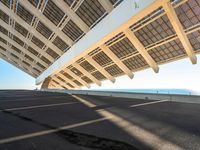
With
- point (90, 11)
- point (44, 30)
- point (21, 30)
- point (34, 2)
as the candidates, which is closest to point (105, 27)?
point (90, 11)

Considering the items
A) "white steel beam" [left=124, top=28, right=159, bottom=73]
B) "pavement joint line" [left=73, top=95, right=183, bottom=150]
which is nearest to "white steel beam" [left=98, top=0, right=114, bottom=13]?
"white steel beam" [left=124, top=28, right=159, bottom=73]

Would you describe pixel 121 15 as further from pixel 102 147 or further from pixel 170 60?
pixel 102 147

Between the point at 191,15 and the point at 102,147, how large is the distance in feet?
45.6

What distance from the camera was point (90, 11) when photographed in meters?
17.3

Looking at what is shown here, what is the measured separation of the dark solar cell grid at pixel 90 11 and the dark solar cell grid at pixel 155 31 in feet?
12.0

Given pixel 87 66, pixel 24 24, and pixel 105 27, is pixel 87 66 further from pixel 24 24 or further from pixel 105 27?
pixel 105 27

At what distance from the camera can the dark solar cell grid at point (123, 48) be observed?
19297mm

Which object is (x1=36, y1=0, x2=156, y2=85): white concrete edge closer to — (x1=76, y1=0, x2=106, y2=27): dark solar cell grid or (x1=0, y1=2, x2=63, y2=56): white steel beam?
(x1=76, y1=0, x2=106, y2=27): dark solar cell grid

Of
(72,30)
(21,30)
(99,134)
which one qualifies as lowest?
(99,134)

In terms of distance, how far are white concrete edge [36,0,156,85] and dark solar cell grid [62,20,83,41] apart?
76cm

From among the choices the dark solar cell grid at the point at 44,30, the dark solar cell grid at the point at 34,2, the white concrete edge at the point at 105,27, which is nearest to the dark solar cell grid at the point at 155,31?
the white concrete edge at the point at 105,27

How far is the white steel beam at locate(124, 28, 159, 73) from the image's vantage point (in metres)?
17.5

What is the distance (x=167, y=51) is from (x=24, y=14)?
585 inches

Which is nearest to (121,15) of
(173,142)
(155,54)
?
(155,54)
